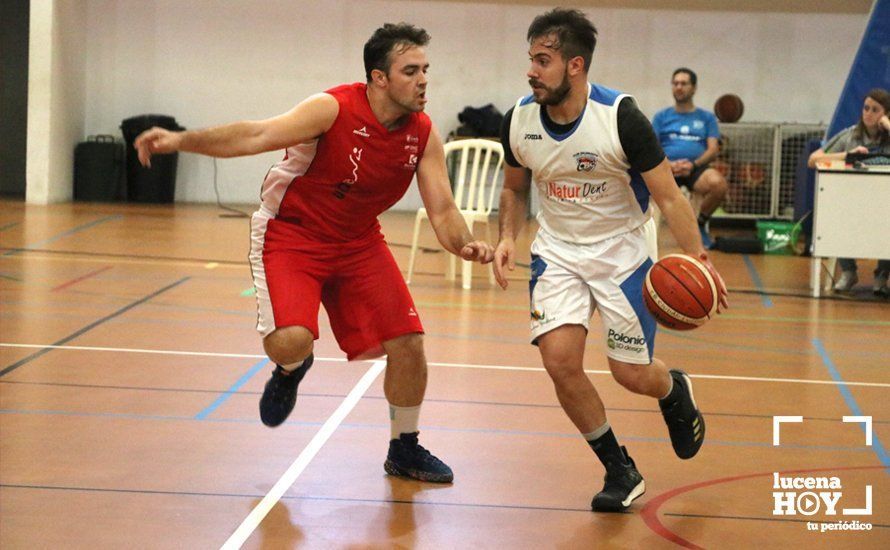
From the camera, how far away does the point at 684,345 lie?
7.50 meters

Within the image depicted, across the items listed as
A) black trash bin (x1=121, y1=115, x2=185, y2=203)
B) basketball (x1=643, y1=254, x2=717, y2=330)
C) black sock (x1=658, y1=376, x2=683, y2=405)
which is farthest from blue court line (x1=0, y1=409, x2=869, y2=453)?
black trash bin (x1=121, y1=115, x2=185, y2=203)

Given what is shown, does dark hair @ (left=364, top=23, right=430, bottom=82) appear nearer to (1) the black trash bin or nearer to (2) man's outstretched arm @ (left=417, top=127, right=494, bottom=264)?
(2) man's outstretched arm @ (left=417, top=127, right=494, bottom=264)

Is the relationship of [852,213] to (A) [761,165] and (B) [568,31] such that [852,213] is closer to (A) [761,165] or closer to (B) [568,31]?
(A) [761,165]

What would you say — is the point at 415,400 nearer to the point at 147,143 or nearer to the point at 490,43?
the point at 147,143

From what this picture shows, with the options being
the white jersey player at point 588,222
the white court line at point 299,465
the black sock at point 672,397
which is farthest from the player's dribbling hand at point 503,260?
the white court line at point 299,465

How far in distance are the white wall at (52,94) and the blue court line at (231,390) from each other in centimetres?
896

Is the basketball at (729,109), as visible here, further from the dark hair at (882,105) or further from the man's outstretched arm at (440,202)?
the man's outstretched arm at (440,202)

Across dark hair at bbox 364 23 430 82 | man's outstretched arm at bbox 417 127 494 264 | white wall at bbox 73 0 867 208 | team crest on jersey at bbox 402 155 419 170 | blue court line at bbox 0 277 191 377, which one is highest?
white wall at bbox 73 0 867 208

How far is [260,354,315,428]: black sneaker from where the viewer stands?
4.75 meters

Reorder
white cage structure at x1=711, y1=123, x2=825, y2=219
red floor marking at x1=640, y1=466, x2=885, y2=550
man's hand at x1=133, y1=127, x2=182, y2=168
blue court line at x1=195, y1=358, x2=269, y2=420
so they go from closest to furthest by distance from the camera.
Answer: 1. man's hand at x1=133, y1=127, x2=182, y2=168
2. red floor marking at x1=640, y1=466, x2=885, y2=550
3. blue court line at x1=195, y1=358, x2=269, y2=420
4. white cage structure at x1=711, y1=123, x2=825, y2=219

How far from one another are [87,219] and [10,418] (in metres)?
8.26

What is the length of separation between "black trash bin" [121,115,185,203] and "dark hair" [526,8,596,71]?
1143cm

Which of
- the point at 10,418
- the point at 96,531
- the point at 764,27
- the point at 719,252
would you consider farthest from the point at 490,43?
the point at 96,531

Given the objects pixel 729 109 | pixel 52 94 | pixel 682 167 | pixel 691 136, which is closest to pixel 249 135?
pixel 682 167
